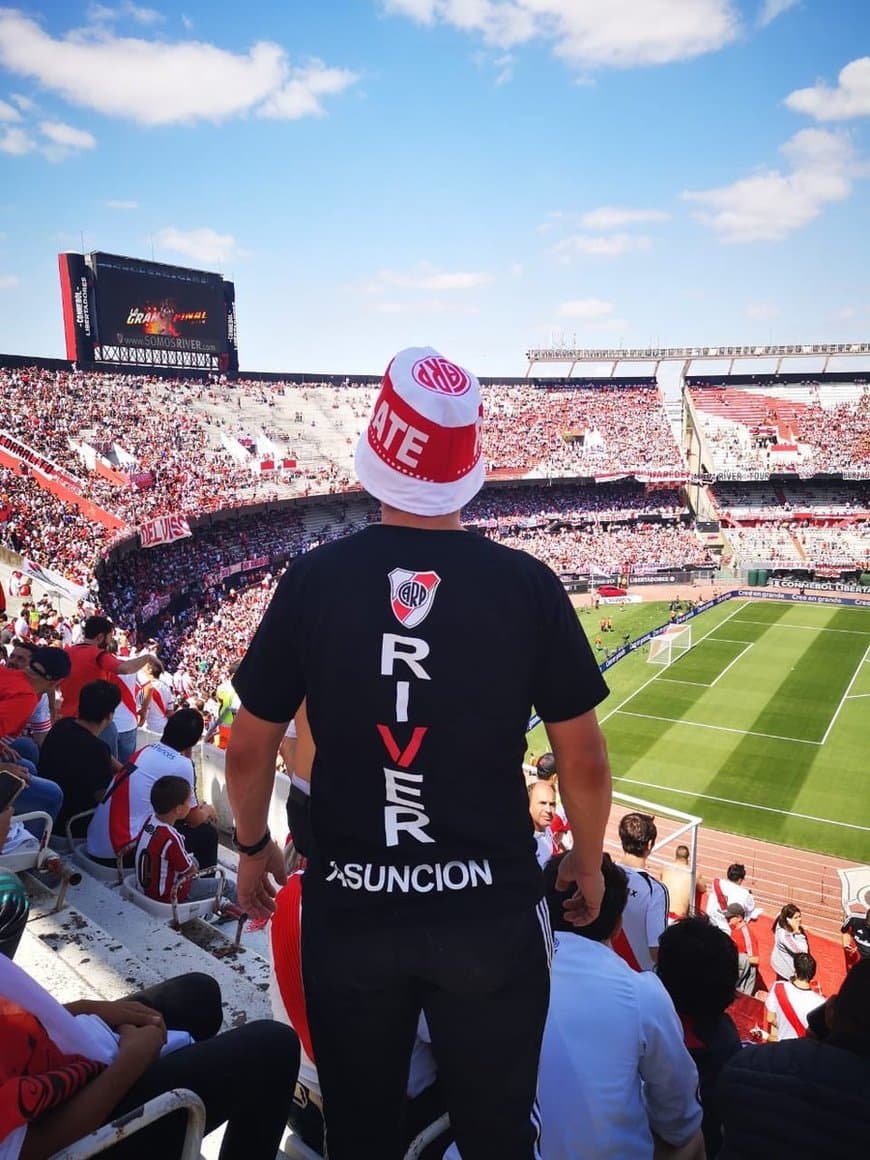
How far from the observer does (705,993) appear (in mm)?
3041

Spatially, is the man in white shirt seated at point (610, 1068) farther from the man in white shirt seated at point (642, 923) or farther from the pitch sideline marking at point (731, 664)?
the pitch sideline marking at point (731, 664)

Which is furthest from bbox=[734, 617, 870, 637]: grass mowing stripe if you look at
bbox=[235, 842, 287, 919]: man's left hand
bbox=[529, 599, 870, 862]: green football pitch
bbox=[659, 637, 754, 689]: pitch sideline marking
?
bbox=[235, 842, 287, 919]: man's left hand

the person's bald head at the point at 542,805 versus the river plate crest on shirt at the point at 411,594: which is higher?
the river plate crest on shirt at the point at 411,594

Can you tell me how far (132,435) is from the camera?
37031 millimetres

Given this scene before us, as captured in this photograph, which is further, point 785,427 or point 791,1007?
point 785,427

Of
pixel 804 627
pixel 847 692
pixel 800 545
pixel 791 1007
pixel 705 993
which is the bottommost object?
pixel 847 692

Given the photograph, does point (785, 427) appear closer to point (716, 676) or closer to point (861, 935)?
point (716, 676)

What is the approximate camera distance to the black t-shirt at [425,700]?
6.07 ft

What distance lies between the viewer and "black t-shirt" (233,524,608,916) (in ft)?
6.07

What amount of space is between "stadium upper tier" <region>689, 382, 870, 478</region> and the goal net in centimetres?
2536

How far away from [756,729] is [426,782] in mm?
24158

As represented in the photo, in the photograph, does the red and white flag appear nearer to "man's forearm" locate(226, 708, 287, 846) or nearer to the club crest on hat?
"man's forearm" locate(226, 708, 287, 846)

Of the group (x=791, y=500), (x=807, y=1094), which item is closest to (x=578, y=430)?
(x=791, y=500)

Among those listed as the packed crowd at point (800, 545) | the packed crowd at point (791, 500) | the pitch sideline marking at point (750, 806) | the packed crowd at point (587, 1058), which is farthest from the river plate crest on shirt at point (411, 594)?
the packed crowd at point (791, 500)
